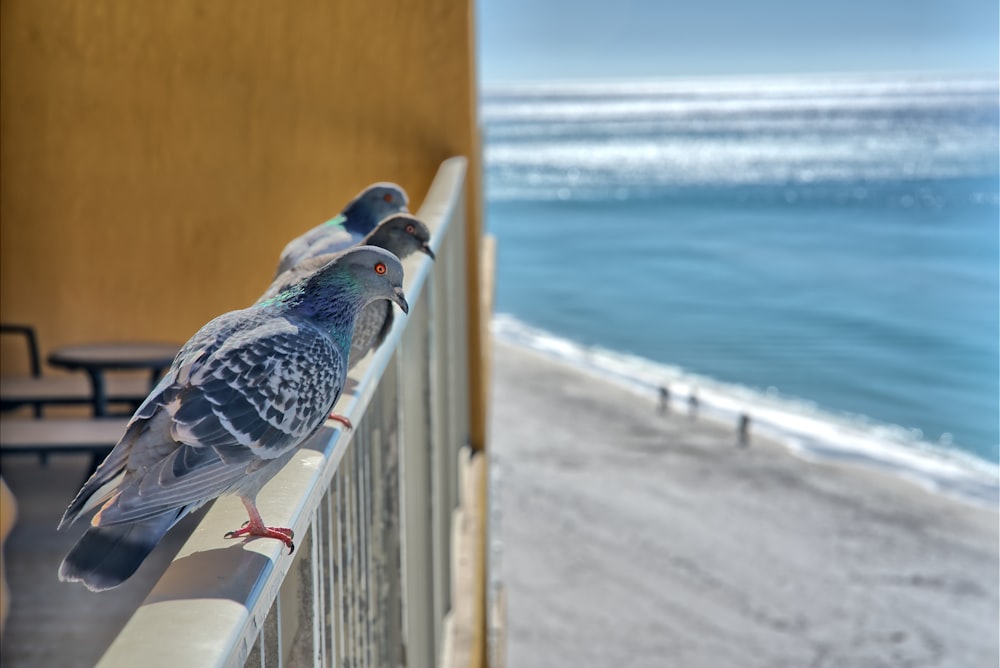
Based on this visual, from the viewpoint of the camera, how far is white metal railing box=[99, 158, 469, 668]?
1003mm

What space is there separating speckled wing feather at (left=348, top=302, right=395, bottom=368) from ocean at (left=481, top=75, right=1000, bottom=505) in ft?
60.9

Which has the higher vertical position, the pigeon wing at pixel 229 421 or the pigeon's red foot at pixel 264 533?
the pigeon wing at pixel 229 421

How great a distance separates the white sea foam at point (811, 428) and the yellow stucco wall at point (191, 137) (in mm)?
15562

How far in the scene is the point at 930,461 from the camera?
21.0m

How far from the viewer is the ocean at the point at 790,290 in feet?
79.8

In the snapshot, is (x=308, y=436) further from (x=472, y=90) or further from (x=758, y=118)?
(x=758, y=118)

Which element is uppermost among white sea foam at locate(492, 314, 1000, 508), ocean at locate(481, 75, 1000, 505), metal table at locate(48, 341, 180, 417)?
metal table at locate(48, 341, 180, 417)

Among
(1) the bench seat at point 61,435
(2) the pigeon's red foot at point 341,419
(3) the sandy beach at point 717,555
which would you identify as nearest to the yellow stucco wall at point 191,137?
(1) the bench seat at point 61,435

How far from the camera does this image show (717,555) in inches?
575

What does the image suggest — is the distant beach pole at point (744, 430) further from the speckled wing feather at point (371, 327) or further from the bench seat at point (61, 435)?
the speckled wing feather at point (371, 327)

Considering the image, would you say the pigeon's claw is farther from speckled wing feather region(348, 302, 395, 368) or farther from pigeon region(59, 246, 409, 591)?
speckled wing feather region(348, 302, 395, 368)

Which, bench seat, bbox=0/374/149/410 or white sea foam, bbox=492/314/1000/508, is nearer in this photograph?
bench seat, bbox=0/374/149/410

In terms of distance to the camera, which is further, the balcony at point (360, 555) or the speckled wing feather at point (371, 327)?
the speckled wing feather at point (371, 327)

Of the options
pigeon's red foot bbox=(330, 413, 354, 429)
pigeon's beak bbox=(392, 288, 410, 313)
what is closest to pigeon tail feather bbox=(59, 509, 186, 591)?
pigeon's red foot bbox=(330, 413, 354, 429)
